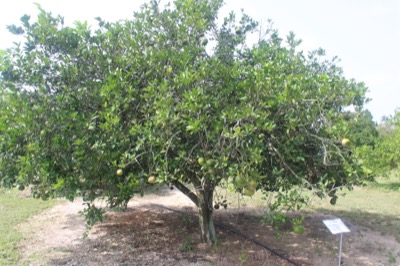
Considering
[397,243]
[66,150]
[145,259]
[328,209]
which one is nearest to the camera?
[66,150]

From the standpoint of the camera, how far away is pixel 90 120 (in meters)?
3.79

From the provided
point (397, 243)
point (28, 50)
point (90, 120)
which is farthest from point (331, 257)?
point (28, 50)

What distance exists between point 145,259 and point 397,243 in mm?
4355

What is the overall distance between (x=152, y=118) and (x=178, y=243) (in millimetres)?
3053

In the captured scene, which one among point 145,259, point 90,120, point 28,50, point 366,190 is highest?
point 28,50

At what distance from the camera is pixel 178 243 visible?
5906 mm

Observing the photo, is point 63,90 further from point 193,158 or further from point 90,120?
point 193,158

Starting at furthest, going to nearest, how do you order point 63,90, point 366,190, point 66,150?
1. point 366,190
2. point 63,90
3. point 66,150

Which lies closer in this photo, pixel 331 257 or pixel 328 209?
pixel 331 257

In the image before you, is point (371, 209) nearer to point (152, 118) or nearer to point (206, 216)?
point (206, 216)

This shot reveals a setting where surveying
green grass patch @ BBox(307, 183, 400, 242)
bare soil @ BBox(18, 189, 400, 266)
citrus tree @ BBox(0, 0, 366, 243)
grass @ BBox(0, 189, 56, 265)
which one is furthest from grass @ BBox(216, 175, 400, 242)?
grass @ BBox(0, 189, 56, 265)

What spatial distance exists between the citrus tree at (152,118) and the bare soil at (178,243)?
149 centimetres

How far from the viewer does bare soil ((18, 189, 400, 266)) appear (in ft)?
17.1

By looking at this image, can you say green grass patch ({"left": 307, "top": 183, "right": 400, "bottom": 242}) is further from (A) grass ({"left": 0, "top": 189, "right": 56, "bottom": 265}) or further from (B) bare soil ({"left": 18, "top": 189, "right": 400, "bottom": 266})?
(A) grass ({"left": 0, "top": 189, "right": 56, "bottom": 265})
